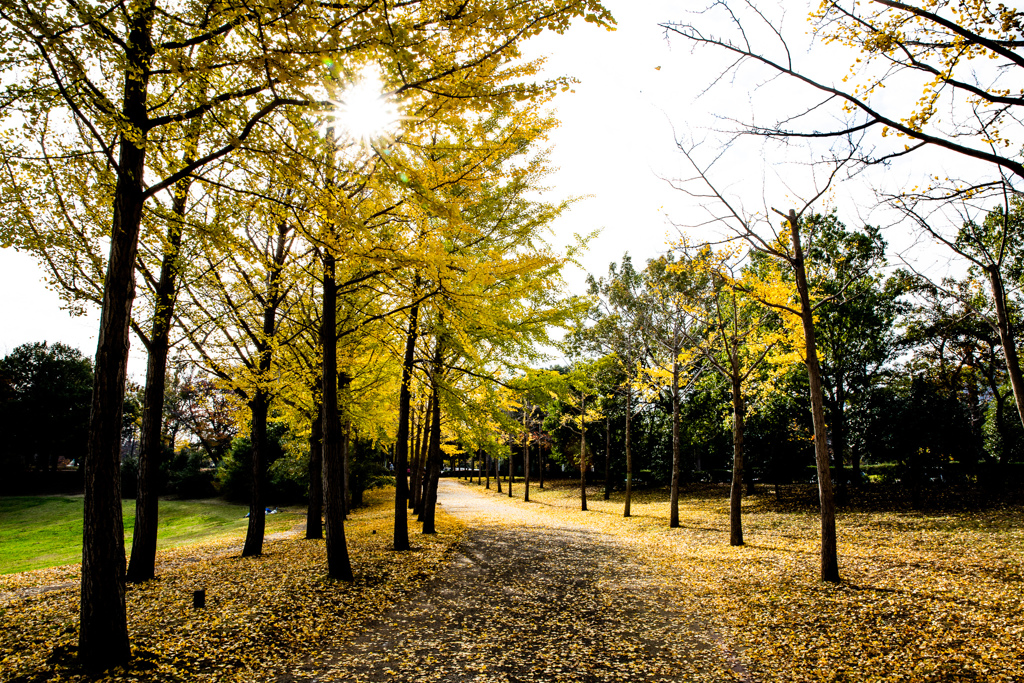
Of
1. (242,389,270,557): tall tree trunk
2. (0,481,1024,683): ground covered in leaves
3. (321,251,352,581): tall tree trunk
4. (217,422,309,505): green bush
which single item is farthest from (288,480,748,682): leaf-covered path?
(217,422,309,505): green bush

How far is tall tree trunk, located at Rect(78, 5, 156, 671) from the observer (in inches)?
169

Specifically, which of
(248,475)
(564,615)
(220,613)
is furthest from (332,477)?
(248,475)

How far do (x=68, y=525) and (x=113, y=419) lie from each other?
26.0 m

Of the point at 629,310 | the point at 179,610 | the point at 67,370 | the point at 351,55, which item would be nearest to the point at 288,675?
the point at 179,610

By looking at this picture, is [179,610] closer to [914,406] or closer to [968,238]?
[968,238]

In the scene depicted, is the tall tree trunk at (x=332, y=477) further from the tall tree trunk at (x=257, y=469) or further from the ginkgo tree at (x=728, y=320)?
the ginkgo tree at (x=728, y=320)

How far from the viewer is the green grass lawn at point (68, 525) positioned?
1538cm

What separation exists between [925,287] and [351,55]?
58.1ft

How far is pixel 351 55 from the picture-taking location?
3.95 m

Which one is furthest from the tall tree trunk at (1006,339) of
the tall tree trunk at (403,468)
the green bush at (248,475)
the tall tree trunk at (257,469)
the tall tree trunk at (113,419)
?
the green bush at (248,475)

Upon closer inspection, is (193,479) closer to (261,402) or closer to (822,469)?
(261,402)

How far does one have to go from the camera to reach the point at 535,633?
5699 mm

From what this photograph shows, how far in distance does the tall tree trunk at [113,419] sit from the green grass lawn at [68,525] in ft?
42.3

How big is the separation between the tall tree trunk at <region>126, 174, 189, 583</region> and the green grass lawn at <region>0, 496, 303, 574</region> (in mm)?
8738
